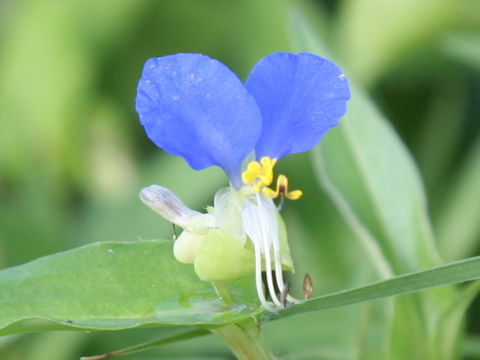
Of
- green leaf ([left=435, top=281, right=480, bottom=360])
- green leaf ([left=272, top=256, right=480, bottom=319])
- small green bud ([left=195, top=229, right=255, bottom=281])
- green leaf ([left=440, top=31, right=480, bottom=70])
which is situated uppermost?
green leaf ([left=440, top=31, right=480, bottom=70])

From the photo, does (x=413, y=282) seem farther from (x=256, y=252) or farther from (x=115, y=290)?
(x=115, y=290)

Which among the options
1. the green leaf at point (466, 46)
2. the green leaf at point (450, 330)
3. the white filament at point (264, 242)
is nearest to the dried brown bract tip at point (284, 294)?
the white filament at point (264, 242)

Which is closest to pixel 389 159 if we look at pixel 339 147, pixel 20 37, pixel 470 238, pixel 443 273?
pixel 339 147

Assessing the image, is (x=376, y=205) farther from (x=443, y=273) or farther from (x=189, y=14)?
(x=189, y=14)

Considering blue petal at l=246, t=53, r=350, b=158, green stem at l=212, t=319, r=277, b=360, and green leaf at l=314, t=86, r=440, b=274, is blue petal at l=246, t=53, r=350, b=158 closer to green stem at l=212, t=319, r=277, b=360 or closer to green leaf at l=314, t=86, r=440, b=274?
green stem at l=212, t=319, r=277, b=360

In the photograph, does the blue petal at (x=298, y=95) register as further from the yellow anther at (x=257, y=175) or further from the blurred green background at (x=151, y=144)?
the blurred green background at (x=151, y=144)

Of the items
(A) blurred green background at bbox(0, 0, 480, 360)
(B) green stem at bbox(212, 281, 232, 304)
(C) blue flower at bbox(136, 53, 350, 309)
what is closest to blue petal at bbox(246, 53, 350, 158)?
(C) blue flower at bbox(136, 53, 350, 309)
